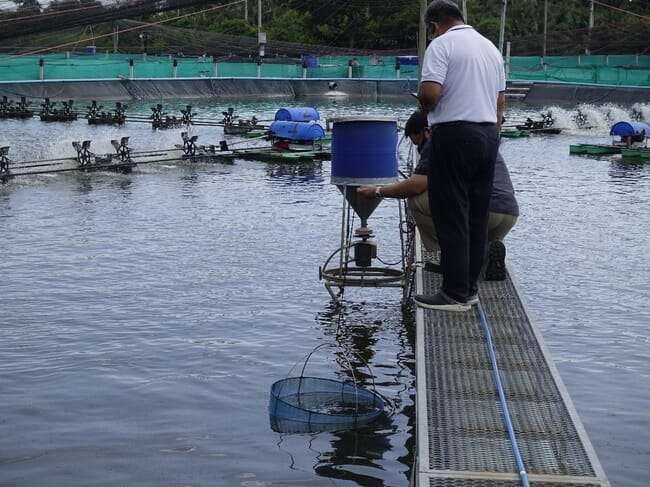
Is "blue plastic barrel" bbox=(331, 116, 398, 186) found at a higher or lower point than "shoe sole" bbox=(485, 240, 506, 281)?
higher

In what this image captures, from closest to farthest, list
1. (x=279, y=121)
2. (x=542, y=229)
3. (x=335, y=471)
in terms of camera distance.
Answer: (x=335, y=471), (x=542, y=229), (x=279, y=121)

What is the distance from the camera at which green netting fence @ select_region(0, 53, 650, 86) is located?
163 feet

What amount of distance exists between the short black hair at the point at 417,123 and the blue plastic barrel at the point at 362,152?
146 centimetres

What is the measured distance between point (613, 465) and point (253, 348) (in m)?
3.89

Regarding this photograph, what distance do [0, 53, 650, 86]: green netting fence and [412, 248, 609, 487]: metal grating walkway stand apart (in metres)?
43.1

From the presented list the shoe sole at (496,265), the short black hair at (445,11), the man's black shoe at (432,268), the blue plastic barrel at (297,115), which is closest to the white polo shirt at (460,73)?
the short black hair at (445,11)

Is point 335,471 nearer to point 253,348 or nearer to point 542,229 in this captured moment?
point 253,348

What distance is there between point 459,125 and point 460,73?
1.03 ft

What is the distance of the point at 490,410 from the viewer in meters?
5.71

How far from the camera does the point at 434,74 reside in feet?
21.2

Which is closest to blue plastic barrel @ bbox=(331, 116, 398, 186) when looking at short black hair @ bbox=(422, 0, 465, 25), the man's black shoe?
the man's black shoe

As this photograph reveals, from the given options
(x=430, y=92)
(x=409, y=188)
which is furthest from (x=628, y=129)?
(x=430, y=92)

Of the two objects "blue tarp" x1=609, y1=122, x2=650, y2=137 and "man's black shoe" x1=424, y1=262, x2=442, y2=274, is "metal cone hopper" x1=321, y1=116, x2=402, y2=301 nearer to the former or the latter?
"man's black shoe" x1=424, y1=262, x2=442, y2=274

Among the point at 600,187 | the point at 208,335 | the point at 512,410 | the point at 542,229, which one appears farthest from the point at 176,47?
the point at 512,410
